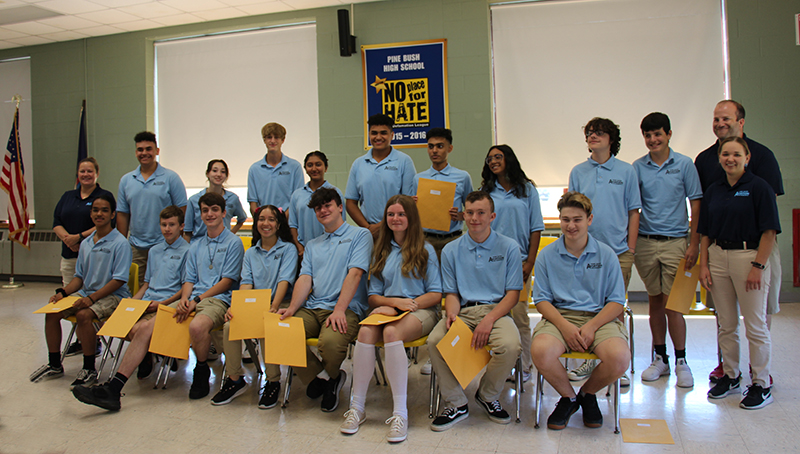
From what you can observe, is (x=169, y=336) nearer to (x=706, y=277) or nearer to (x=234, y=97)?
(x=706, y=277)

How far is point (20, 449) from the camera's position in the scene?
Result: 2.50 m

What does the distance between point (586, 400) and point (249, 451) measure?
1.66m

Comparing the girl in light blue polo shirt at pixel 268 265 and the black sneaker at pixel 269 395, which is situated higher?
the girl in light blue polo shirt at pixel 268 265

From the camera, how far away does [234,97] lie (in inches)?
257

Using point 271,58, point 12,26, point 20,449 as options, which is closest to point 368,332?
point 20,449

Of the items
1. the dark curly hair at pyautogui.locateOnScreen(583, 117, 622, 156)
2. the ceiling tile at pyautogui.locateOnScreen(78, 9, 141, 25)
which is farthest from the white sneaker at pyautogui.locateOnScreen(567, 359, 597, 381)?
the ceiling tile at pyautogui.locateOnScreen(78, 9, 141, 25)

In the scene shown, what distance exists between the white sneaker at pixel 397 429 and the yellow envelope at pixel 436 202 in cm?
124

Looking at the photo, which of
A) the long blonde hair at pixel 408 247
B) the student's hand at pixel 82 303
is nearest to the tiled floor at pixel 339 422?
the student's hand at pixel 82 303

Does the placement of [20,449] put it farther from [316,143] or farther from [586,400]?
[316,143]

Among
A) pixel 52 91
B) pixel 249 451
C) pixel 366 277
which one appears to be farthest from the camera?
pixel 52 91

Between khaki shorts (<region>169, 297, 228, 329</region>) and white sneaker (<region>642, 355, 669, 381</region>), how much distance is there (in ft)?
8.68

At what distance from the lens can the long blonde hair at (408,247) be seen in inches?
112

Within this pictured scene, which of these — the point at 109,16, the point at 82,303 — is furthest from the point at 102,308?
the point at 109,16

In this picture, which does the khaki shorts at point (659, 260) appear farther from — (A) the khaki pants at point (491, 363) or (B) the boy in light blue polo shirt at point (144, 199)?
(B) the boy in light blue polo shirt at point (144, 199)
